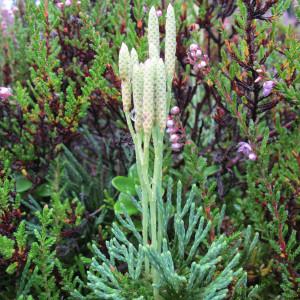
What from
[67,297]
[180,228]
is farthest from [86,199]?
[180,228]

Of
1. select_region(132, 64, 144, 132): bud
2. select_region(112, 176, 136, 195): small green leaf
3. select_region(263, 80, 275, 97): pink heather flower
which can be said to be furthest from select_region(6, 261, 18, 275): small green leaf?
select_region(263, 80, 275, 97): pink heather flower

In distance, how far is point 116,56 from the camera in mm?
1598

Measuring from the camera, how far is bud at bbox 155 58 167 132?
875 millimetres

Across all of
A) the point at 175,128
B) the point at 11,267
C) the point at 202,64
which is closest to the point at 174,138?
the point at 175,128

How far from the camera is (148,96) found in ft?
2.87

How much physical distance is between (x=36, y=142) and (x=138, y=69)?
785 mm

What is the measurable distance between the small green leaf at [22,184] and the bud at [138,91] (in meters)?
0.77

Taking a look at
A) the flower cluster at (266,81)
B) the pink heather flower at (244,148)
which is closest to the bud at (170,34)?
the flower cluster at (266,81)

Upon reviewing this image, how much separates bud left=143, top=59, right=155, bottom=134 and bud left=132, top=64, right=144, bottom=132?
3 cm

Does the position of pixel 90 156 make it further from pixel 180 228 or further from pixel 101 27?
pixel 180 228

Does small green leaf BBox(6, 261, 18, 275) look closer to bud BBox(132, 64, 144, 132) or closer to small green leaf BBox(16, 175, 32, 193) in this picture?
small green leaf BBox(16, 175, 32, 193)

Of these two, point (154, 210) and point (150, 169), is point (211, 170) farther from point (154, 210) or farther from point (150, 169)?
point (154, 210)

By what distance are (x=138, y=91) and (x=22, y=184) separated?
0.84 m

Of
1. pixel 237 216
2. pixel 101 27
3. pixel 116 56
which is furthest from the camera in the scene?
pixel 101 27
